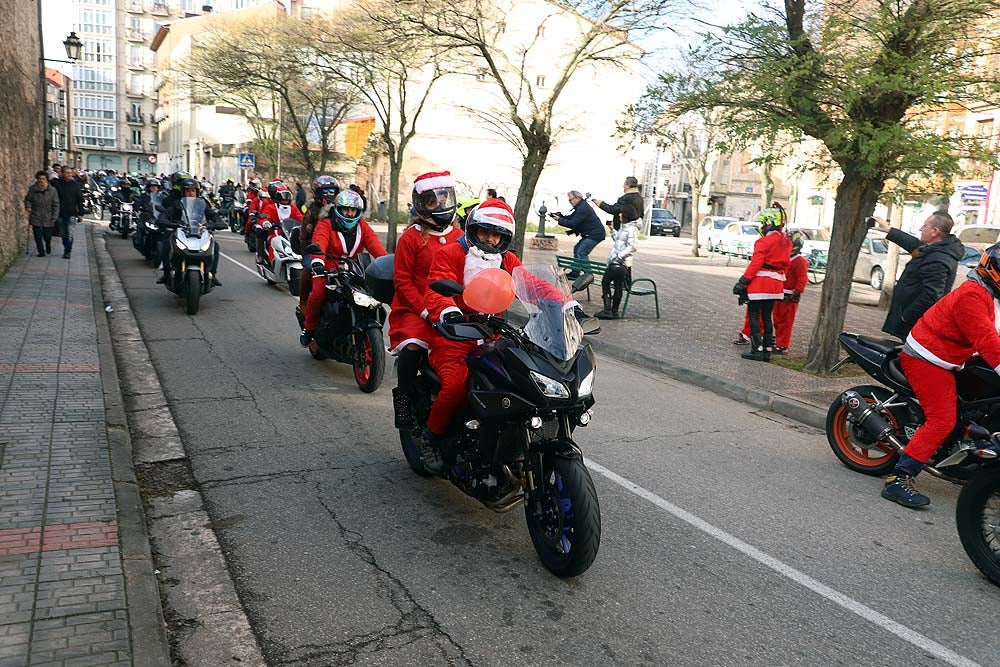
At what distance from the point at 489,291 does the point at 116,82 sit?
124151 millimetres

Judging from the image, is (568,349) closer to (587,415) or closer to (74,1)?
(587,415)

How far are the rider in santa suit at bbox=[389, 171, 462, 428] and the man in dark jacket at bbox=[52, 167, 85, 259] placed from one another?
43.9 ft

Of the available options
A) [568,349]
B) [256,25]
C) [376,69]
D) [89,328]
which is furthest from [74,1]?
[568,349]

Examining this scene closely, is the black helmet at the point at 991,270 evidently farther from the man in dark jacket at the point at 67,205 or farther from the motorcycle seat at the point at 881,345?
the man in dark jacket at the point at 67,205

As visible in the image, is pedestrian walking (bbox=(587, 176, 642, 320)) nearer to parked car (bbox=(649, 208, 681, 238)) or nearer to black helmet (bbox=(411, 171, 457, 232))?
black helmet (bbox=(411, 171, 457, 232))

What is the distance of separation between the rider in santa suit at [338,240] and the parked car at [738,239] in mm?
23827

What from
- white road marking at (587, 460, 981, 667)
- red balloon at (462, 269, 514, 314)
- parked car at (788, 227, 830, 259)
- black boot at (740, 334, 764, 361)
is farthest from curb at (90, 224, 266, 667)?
parked car at (788, 227, 830, 259)

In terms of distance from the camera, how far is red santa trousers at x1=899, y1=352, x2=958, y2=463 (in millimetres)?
5203

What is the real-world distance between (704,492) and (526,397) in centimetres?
214

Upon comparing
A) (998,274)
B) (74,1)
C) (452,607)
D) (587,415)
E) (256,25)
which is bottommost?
(452,607)

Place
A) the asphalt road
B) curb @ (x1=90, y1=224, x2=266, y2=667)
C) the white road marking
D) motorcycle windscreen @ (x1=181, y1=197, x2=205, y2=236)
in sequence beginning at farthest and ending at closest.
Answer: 1. motorcycle windscreen @ (x1=181, y1=197, x2=205, y2=236)
2. the white road marking
3. the asphalt road
4. curb @ (x1=90, y1=224, x2=266, y2=667)

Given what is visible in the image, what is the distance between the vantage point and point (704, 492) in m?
5.50

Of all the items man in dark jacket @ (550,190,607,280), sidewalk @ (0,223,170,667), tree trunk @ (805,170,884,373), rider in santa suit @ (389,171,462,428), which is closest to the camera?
sidewalk @ (0,223,170,667)

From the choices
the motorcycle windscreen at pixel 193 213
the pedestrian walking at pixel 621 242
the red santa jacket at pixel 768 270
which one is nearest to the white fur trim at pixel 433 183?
the red santa jacket at pixel 768 270
